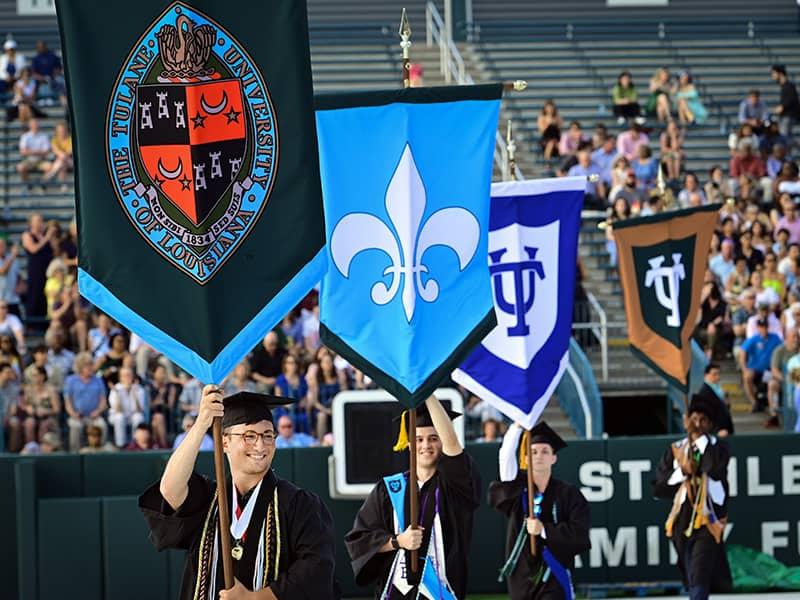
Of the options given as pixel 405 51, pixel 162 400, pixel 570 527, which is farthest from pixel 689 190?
pixel 405 51

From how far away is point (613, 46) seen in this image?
103 ft

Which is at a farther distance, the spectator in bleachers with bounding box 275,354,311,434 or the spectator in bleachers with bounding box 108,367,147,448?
→ the spectator in bleachers with bounding box 275,354,311,434

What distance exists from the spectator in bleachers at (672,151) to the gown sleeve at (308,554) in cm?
1854

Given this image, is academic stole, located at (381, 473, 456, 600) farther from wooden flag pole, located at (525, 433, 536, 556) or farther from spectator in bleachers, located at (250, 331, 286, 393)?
spectator in bleachers, located at (250, 331, 286, 393)

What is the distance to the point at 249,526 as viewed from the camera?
24.9ft

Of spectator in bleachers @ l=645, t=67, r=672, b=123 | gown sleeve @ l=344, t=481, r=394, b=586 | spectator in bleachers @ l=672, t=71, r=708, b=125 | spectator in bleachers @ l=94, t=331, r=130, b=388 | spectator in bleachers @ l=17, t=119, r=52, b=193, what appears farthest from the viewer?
spectator in bleachers @ l=672, t=71, r=708, b=125

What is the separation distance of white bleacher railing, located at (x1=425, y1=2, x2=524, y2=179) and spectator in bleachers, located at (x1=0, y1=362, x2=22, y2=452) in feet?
31.0

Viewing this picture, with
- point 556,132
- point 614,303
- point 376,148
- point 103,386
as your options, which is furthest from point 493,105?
point 556,132

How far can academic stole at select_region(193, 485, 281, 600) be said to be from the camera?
7.49 meters

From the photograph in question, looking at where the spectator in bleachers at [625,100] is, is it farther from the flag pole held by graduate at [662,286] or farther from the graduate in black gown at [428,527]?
the graduate in black gown at [428,527]

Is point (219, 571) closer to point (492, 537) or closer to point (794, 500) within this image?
point (492, 537)

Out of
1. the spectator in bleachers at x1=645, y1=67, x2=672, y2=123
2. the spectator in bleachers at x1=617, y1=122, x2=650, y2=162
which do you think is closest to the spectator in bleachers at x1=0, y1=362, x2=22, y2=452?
the spectator in bleachers at x1=617, y1=122, x2=650, y2=162

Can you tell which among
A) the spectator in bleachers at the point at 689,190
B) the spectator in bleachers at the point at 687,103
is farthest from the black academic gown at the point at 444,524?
the spectator in bleachers at the point at 687,103

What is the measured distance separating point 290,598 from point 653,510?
10.4m
